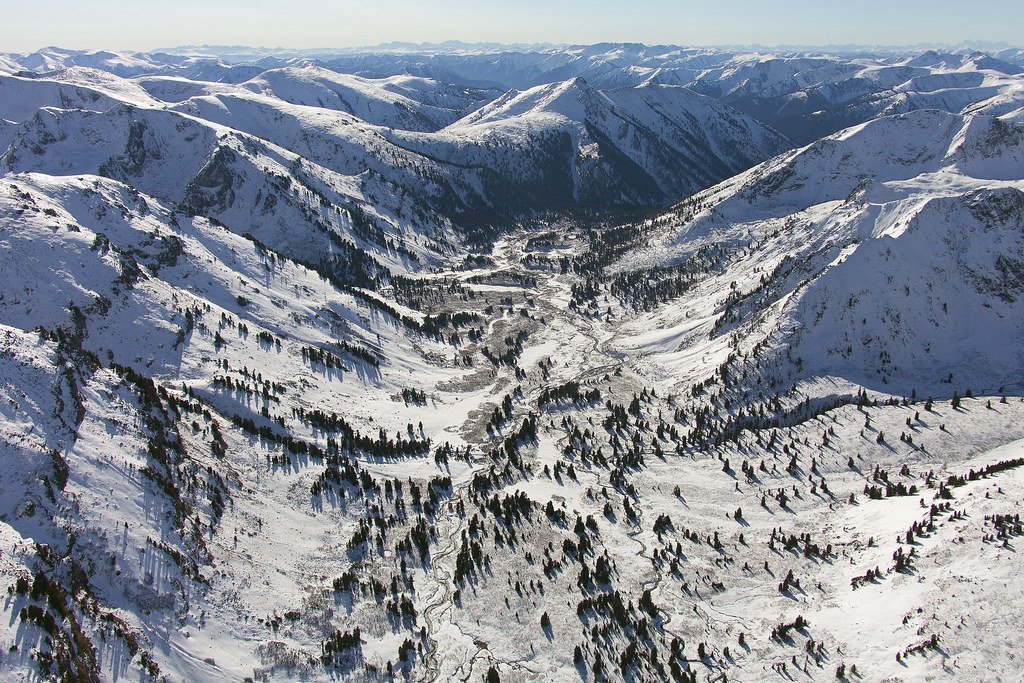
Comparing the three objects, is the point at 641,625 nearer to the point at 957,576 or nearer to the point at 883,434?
the point at 957,576

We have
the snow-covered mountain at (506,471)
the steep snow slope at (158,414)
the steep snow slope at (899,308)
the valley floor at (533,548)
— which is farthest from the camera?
the steep snow slope at (899,308)

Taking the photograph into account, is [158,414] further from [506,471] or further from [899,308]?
[899,308]

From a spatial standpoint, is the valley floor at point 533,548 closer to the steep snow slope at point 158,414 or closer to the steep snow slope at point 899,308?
the steep snow slope at point 158,414

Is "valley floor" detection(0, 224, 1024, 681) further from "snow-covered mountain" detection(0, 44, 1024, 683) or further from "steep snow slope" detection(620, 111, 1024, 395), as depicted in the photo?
"steep snow slope" detection(620, 111, 1024, 395)

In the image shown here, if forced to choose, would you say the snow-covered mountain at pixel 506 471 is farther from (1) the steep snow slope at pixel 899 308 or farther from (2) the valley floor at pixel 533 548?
(1) the steep snow slope at pixel 899 308

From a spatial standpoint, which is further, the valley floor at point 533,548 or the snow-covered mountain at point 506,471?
the snow-covered mountain at point 506,471

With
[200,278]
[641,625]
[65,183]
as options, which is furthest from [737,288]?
[65,183]

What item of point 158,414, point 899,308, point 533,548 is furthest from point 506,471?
point 899,308

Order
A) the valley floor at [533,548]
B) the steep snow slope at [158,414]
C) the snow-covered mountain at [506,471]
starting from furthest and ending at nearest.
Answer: the snow-covered mountain at [506,471] → the steep snow slope at [158,414] → the valley floor at [533,548]

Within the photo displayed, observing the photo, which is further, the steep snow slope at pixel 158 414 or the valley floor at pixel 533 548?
the steep snow slope at pixel 158 414

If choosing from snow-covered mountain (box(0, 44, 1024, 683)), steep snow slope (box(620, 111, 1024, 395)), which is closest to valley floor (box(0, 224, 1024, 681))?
snow-covered mountain (box(0, 44, 1024, 683))

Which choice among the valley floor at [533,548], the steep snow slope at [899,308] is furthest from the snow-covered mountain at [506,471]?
the steep snow slope at [899,308]

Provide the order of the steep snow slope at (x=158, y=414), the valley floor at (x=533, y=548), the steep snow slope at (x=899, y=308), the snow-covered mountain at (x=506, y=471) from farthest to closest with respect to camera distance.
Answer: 1. the steep snow slope at (x=899, y=308)
2. the snow-covered mountain at (x=506, y=471)
3. the steep snow slope at (x=158, y=414)
4. the valley floor at (x=533, y=548)
